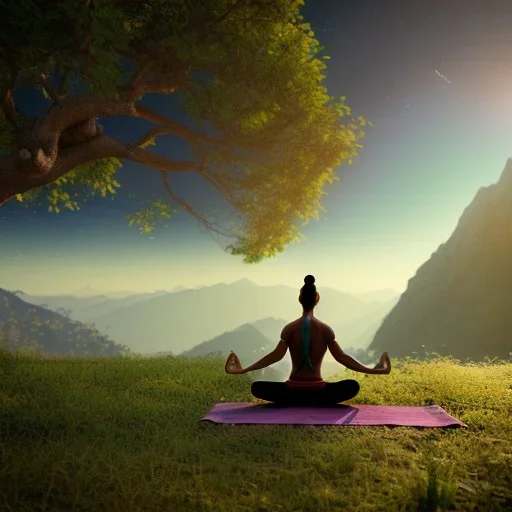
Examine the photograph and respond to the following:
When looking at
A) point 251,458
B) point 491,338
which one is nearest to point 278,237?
point 251,458

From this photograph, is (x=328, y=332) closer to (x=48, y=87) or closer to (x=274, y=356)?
(x=274, y=356)

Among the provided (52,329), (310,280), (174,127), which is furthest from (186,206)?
(52,329)

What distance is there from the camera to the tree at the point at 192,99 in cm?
960

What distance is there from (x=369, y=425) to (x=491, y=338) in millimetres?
59047

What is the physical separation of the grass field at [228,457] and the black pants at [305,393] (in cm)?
118

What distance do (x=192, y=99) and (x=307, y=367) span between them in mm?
8704

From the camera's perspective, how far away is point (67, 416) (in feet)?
27.5

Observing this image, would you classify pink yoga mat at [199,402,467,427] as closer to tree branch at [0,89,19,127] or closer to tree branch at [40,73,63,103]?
tree branch at [0,89,19,127]

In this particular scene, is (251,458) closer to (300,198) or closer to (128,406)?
(128,406)

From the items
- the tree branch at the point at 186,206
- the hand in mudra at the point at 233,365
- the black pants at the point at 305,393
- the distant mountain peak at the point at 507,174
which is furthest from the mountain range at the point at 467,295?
the hand in mudra at the point at 233,365

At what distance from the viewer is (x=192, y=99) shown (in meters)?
14.9

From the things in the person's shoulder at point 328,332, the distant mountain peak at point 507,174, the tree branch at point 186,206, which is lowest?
the person's shoulder at point 328,332

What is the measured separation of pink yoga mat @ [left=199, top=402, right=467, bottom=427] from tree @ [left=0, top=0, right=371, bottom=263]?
19.9 feet

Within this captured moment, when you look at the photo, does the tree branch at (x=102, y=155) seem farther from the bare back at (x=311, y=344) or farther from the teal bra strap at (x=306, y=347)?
the teal bra strap at (x=306, y=347)
